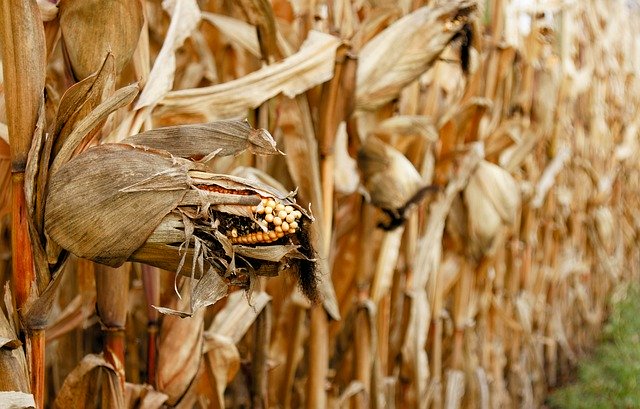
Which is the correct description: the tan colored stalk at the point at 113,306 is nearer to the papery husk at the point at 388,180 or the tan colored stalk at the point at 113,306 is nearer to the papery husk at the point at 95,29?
the papery husk at the point at 95,29

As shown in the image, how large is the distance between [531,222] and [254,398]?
3.63 feet

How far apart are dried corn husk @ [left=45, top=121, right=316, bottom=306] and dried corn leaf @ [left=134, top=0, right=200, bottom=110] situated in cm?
16

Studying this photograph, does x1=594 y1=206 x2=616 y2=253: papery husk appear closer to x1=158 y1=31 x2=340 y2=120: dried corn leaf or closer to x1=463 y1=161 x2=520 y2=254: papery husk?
x1=463 y1=161 x2=520 y2=254: papery husk

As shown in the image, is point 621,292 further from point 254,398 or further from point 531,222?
point 254,398

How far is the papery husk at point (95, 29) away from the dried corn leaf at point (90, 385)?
234 millimetres

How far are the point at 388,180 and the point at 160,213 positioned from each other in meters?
0.53

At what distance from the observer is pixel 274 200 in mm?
431

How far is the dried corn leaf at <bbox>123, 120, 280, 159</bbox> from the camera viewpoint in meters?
0.46

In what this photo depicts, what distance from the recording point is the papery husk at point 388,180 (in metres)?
0.92

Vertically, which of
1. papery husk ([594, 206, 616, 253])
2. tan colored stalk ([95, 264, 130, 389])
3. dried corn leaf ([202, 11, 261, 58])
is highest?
dried corn leaf ([202, 11, 261, 58])

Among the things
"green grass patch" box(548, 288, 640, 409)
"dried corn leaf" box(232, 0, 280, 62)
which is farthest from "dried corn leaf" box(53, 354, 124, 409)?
"green grass patch" box(548, 288, 640, 409)

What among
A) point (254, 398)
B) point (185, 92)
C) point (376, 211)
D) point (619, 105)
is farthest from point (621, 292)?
point (185, 92)

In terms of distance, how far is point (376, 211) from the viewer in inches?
40.6

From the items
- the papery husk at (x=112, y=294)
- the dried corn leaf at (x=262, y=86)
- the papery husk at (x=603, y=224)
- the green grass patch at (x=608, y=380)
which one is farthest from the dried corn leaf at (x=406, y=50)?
the papery husk at (x=603, y=224)
